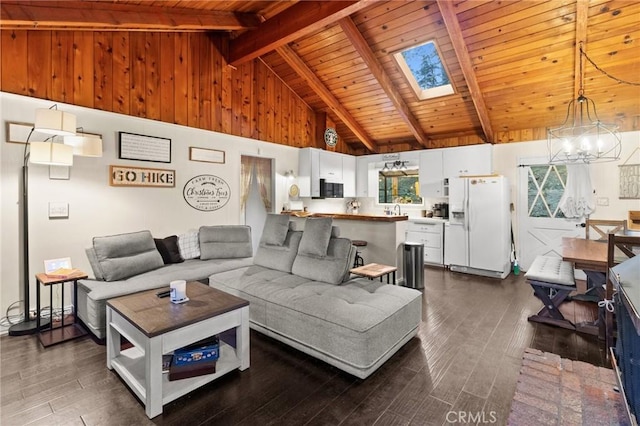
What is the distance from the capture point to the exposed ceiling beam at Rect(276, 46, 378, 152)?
5.11 meters

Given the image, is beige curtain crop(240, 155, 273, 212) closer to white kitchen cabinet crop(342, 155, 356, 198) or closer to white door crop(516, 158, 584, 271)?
white kitchen cabinet crop(342, 155, 356, 198)

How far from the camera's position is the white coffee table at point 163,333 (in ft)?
6.16

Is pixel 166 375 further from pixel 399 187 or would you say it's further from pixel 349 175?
pixel 399 187

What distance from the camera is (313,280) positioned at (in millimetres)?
3215

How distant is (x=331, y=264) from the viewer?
10.4 ft

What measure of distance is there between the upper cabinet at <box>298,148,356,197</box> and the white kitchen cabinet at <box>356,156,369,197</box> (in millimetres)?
600

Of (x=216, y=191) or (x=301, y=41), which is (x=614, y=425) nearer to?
(x=216, y=191)

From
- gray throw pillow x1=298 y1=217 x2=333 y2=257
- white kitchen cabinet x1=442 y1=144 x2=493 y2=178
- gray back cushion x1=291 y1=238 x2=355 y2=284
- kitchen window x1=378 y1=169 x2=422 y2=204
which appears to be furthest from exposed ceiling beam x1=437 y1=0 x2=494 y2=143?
gray back cushion x1=291 y1=238 x2=355 y2=284

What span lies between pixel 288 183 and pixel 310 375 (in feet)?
13.9

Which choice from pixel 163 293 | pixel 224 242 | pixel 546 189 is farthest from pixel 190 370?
pixel 546 189

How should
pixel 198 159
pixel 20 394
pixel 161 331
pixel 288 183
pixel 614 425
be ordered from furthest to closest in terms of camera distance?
pixel 288 183 < pixel 198 159 < pixel 20 394 < pixel 161 331 < pixel 614 425

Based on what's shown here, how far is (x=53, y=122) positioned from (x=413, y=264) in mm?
4297

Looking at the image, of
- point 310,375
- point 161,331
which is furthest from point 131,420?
point 310,375

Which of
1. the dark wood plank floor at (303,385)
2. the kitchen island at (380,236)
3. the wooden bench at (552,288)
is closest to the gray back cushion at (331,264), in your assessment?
the dark wood plank floor at (303,385)
